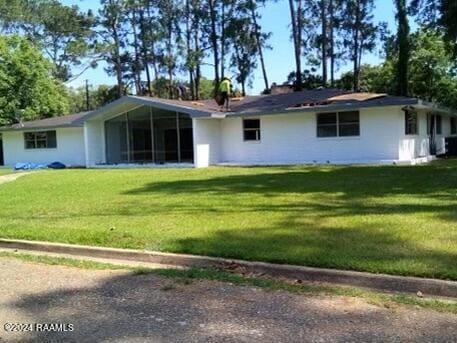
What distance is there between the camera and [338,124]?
76.7 ft

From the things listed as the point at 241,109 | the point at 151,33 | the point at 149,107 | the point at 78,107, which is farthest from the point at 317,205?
the point at 78,107

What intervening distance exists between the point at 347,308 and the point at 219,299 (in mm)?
1218

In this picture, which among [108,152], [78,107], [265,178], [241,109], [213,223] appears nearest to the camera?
[213,223]

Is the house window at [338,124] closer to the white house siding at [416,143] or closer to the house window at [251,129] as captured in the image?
the white house siding at [416,143]

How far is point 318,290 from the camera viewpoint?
18.5ft

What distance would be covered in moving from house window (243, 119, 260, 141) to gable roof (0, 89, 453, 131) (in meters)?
0.53

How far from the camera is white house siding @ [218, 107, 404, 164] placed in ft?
73.0

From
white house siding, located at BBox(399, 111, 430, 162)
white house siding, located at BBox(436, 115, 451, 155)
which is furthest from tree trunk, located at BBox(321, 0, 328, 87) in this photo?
white house siding, located at BBox(399, 111, 430, 162)

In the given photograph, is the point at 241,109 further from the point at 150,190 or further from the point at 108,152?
the point at 150,190

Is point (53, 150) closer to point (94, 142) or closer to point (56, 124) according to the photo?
point (56, 124)

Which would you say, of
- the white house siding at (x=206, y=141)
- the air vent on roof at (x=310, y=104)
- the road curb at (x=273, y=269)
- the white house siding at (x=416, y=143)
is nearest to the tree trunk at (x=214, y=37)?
the white house siding at (x=206, y=141)

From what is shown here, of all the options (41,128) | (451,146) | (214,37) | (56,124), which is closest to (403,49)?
(451,146)

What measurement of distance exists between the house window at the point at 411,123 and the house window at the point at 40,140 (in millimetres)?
19220

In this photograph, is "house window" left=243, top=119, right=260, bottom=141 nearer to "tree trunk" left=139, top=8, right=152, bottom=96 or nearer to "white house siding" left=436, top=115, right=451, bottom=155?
"white house siding" left=436, top=115, right=451, bottom=155
